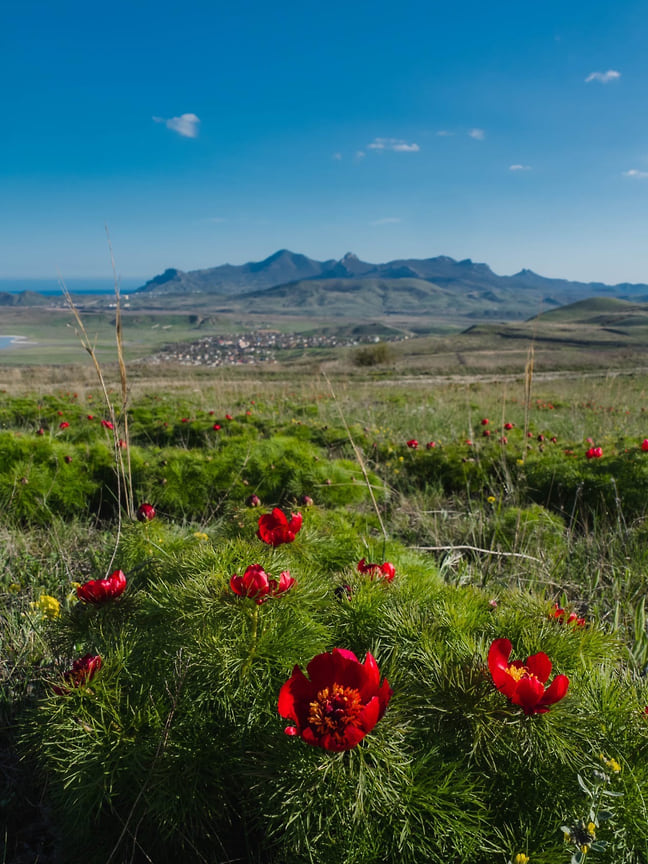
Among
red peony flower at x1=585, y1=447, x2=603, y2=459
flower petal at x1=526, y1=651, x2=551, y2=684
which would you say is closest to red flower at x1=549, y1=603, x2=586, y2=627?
flower petal at x1=526, y1=651, x2=551, y2=684

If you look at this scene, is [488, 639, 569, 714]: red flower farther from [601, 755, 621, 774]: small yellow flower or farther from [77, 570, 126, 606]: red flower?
[77, 570, 126, 606]: red flower

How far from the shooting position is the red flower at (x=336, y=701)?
0.96 meters

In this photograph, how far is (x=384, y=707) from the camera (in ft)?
3.27

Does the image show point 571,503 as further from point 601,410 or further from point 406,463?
point 601,410

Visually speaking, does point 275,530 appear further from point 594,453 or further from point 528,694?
point 594,453

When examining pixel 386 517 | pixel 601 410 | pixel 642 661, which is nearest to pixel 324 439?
pixel 386 517

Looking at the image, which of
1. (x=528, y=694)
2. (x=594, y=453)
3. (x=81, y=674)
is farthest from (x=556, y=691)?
(x=594, y=453)

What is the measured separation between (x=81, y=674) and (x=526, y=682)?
3.84 ft

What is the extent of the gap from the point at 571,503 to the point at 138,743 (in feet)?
13.3

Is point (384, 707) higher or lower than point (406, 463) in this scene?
higher

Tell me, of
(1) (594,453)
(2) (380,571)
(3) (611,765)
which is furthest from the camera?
(1) (594,453)

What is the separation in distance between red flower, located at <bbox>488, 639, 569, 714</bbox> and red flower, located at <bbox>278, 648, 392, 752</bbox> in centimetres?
26

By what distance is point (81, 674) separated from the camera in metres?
1.34

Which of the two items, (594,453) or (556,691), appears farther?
(594,453)
